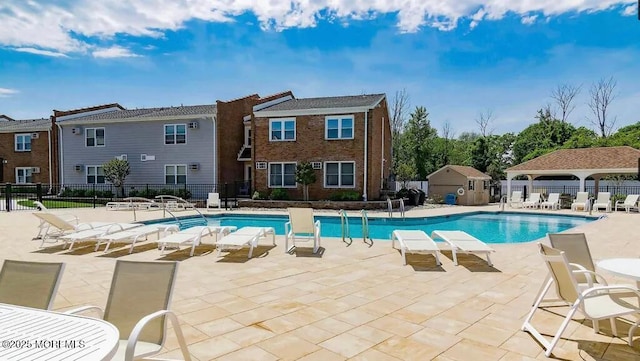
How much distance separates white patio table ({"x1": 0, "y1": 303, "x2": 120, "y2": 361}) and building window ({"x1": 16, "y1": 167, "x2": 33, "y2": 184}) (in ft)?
106

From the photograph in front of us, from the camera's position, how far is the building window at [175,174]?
2455 cm

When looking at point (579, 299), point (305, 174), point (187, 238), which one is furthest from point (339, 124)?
point (579, 299)

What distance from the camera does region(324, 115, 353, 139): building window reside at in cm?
2109

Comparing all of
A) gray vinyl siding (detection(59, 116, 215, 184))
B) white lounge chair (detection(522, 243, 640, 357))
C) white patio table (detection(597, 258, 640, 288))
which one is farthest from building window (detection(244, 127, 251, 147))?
white patio table (detection(597, 258, 640, 288))

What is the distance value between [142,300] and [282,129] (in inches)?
785

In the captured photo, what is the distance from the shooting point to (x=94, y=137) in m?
25.9

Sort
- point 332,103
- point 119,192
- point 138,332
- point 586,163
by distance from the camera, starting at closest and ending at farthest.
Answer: point 138,332 < point 586,163 < point 332,103 < point 119,192

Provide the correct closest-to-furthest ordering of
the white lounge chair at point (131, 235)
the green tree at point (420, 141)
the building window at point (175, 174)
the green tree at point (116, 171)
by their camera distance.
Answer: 1. the white lounge chair at point (131, 235)
2. the green tree at point (116, 171)
3. the building window at point (175, 174)
4. the green tree at point (420, 141)

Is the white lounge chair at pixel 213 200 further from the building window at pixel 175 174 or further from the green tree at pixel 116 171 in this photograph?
the green tree at pixel 116 171

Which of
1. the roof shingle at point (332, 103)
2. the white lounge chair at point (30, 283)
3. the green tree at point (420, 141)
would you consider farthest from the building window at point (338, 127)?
the white lounge chair at point (30, 283)

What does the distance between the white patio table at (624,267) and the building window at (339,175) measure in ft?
56.5

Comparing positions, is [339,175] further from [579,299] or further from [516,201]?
[579,299]

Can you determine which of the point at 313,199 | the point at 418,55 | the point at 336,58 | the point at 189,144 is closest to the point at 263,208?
the point at 313,199

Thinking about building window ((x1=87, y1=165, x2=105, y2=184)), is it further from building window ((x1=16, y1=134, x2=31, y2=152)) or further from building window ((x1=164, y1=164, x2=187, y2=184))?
building window ((x1=16, y1=134, x2=31, y2=152))
